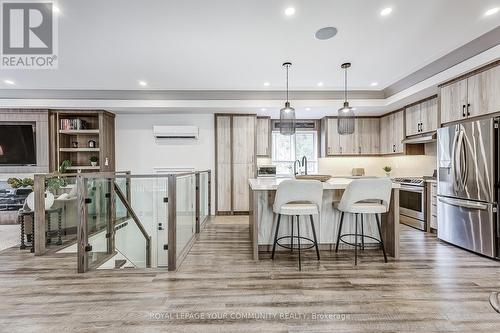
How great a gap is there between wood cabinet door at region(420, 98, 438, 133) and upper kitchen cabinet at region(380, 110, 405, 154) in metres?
0.64

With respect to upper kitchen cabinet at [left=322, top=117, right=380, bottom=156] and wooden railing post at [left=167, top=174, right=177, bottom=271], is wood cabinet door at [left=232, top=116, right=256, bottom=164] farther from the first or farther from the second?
wooden railing post at [left=167, top=174, right=177, bottom=271]

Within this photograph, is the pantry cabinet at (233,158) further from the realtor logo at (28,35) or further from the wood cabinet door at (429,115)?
the wood cabinet door at (429,115)

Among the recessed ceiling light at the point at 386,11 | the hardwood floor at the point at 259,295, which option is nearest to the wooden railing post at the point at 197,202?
the hardwood floor at the point at 259,295

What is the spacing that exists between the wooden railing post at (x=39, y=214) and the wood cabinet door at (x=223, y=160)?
3183mm

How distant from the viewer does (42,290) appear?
7.85 feet

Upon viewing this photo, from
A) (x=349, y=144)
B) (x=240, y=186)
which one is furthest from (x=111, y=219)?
(x=349, y=144)

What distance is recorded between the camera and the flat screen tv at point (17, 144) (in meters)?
5.21

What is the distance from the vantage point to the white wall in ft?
19.5

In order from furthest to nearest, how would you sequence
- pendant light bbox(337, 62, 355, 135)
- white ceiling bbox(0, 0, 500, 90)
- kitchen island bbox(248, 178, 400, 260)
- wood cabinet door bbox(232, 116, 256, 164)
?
wood cabinet door bbox(232, 116, 256, 164) → pendant light bbox(337, 62, 355, 135) → kitchen island bbox(248, 178, 400, 260) → white ceiling bbox(0, 0, 500, 90)

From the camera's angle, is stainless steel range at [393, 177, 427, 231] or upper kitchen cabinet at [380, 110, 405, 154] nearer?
stainless steel range at [393, 177, 427, 231]

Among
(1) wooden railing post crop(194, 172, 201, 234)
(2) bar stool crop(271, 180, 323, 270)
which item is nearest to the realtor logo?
(1) wooden railing post crop(194, 172, 201, 234)

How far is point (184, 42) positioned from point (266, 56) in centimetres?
118

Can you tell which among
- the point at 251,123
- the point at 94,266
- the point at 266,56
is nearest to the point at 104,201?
the point at 94,266

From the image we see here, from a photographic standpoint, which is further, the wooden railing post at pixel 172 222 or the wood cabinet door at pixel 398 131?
the wood cabinet door at pixel 398 131
